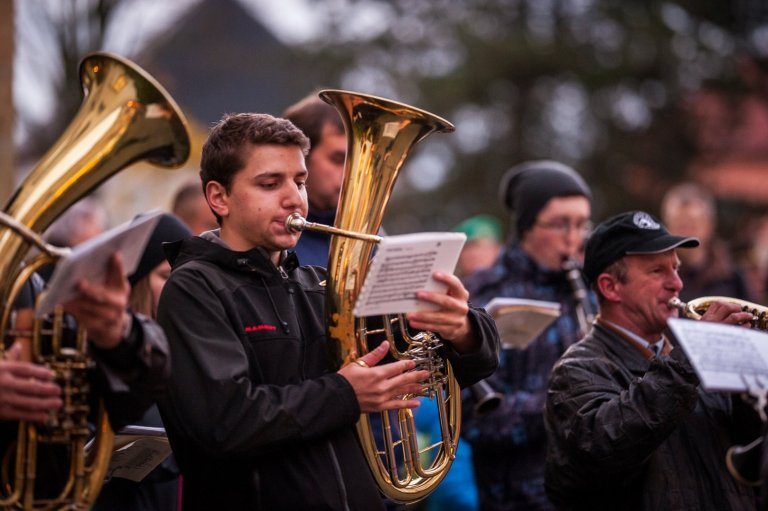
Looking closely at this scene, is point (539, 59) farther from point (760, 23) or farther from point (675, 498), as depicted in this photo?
point (675, 498)

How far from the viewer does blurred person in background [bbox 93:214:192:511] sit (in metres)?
4.30

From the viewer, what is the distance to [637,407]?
12.5ft

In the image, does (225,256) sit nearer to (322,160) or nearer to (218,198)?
(218,198)

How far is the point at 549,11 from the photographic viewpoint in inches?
933

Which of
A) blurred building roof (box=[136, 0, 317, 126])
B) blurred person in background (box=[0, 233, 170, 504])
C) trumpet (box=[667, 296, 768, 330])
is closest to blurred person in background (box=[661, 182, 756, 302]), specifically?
trumpet (box=[667, 296, 768, 330])

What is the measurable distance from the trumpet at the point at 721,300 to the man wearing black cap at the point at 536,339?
117 centimetres

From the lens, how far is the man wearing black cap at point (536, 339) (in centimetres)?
522

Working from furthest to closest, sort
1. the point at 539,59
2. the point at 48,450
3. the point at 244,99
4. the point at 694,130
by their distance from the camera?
1. the point at 244,99
2. the point at 694,130
3. the point at 539,59
4. the point at 48,450

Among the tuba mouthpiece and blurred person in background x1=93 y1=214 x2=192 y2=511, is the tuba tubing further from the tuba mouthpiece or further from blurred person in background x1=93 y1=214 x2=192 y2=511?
blurred person in background x1=93 y1=214 x2=192 y2=511

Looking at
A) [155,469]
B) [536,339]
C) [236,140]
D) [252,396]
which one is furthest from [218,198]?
[536,339]

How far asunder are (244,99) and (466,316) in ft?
101

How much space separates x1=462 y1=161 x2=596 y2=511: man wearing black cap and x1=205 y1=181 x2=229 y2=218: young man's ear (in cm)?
199

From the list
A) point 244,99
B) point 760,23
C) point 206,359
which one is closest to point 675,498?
point 206,359

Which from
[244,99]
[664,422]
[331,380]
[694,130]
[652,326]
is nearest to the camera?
[331,380]
